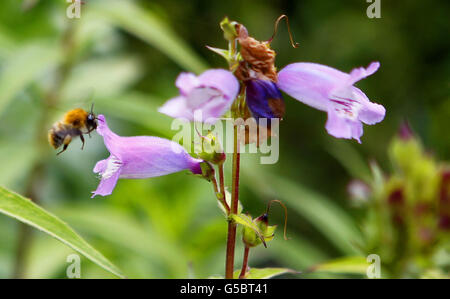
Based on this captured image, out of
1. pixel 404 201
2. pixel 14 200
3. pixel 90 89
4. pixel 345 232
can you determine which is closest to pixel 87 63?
pixel 90 89

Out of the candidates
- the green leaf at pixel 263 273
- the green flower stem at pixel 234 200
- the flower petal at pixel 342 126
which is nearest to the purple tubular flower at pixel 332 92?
the flower petal at pixel 342 126

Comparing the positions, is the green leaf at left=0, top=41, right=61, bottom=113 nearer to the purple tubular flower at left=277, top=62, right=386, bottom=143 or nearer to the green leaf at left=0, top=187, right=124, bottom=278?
the green leaf at left=0, top=187, right=124, bottom=278

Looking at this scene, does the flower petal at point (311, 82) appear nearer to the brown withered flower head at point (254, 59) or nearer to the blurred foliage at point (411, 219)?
the brown withered flower head at point (254, 59)

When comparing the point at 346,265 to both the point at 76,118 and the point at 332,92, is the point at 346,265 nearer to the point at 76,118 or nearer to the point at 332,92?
the point at 332,92

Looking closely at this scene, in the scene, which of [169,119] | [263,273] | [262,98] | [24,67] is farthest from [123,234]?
[262,98]

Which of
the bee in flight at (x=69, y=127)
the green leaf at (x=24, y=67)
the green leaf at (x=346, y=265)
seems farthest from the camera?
the green leaf at (x=24, y=67)

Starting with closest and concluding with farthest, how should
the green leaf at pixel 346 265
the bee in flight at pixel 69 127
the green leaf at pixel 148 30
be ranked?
the green leaf at pixel 346 265 → the bee in flight at pixel 69 127 → the green leaf at pixel 148 30
